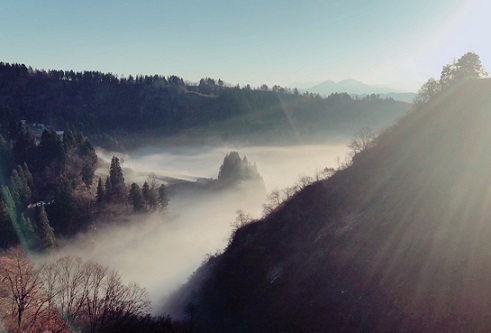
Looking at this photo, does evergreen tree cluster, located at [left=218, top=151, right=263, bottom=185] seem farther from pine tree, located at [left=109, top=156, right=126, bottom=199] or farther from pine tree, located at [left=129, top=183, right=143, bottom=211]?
pine tree, located at [left=109, top=156, right=126, bottom=199]

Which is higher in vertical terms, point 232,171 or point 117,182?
point 117,182

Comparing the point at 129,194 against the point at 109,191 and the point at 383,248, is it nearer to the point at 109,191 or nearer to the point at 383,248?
the point at 109,191

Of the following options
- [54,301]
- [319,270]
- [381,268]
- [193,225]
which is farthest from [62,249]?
[381,268]

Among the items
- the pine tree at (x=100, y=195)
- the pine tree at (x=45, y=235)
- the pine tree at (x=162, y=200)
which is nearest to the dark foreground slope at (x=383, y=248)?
the pine tree at (x=45, y=235)

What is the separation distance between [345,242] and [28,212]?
112 m

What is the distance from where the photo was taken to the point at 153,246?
120938mm

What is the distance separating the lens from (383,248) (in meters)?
37.3

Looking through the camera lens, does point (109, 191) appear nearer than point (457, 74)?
No

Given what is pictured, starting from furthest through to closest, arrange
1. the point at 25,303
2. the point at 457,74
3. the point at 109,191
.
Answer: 1. the point at 109,191
2. the point at 457,74
3. the point at 25,303

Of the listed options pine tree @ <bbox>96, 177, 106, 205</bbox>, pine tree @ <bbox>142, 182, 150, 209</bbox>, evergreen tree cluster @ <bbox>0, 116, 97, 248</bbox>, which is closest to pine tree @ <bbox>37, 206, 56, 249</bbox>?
evergreen tree cluster @ <bbox>0, 116, 97, 248</bbox>

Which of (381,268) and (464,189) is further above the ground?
(464,189)

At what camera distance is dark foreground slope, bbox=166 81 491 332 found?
99.4 feet

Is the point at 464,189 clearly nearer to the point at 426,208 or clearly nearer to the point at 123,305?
the point at 426,208

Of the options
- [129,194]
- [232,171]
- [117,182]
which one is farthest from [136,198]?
[232,171]
